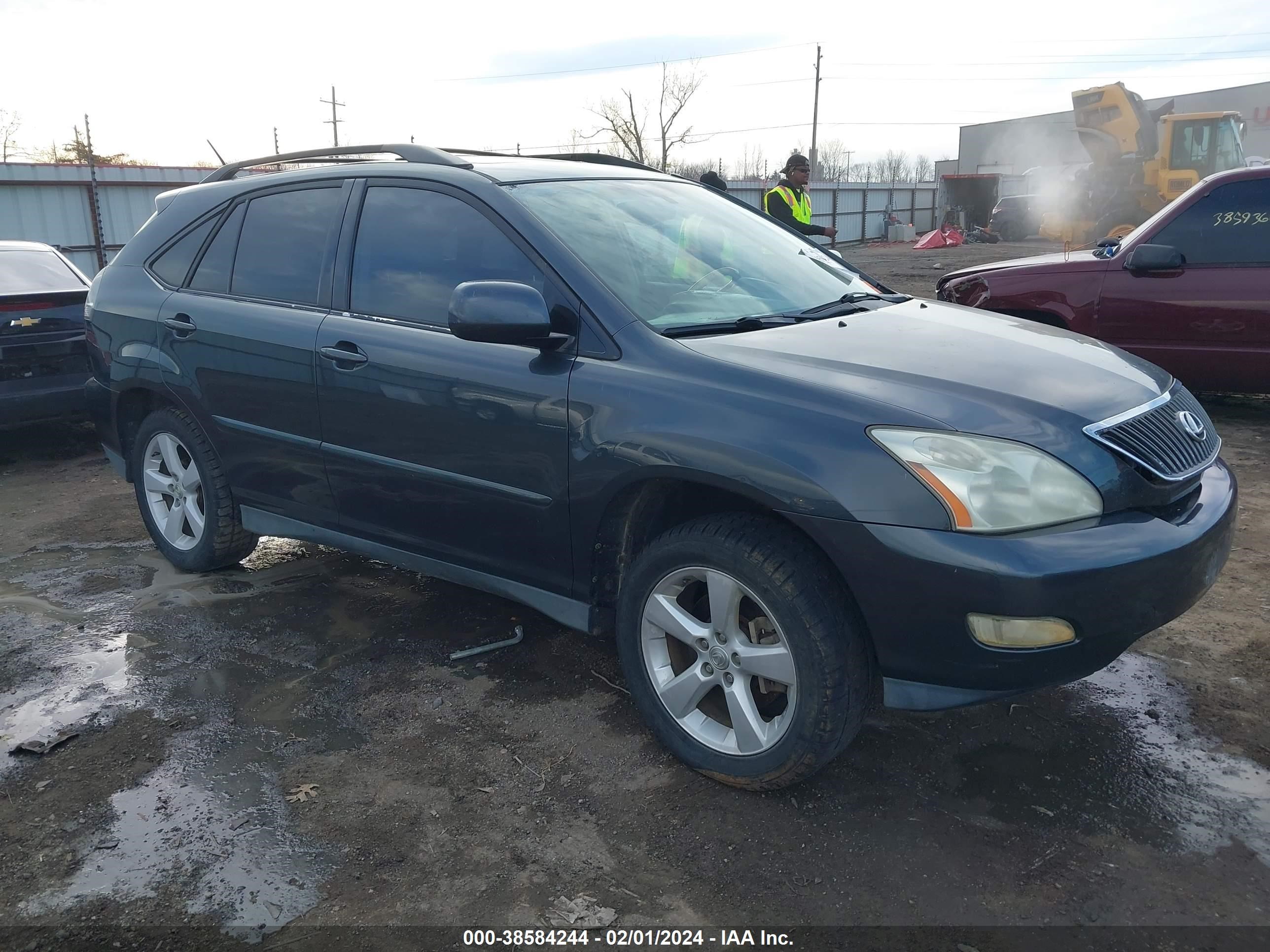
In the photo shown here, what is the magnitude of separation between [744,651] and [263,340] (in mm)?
2295

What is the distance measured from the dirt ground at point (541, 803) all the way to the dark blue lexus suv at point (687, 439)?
316 millimetres

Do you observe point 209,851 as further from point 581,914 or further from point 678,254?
point 678,254

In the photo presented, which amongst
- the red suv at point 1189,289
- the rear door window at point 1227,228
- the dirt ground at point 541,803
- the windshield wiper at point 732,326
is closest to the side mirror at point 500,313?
the windshield wiper at point 732,326

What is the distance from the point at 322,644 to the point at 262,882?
1.45 meters

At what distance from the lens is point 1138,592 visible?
2.43m

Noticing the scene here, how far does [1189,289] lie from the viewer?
648 cm

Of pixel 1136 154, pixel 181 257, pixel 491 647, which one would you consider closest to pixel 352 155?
pixel 181 257

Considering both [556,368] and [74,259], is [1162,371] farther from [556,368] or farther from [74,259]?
[74,259]

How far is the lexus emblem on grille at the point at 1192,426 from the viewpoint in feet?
9.64

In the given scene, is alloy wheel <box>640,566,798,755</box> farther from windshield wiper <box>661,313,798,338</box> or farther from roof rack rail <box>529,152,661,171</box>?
roof rack rail <box>529,152,661,171</box>

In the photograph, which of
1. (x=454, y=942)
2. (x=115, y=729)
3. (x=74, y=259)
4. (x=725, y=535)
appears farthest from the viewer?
(x=74, y=259)

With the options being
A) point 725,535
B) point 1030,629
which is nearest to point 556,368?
point 725,535

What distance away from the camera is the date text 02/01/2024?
2.25 m

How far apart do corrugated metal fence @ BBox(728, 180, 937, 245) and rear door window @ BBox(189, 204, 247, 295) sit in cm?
2787
